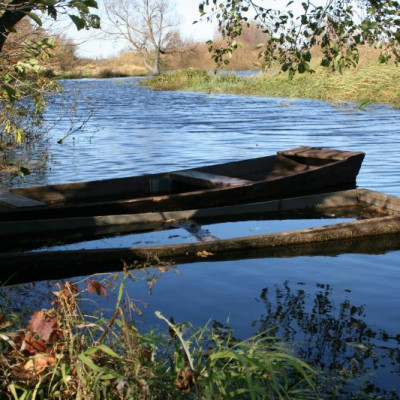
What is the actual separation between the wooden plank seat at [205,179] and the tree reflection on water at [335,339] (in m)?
3.60

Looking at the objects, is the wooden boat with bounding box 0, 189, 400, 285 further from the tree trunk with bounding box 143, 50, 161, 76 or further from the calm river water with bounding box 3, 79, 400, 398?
the tree trunk with bounding box 143, 50, 161, 76

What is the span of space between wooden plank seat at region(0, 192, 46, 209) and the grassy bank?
46.0ft

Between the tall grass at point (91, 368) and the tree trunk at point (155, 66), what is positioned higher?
the tree trunk at point (155, 66)

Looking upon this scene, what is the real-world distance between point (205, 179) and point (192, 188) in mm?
727

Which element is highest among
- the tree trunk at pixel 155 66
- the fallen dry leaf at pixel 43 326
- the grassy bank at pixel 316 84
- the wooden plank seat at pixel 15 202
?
the tree trunk at pixel 155 66

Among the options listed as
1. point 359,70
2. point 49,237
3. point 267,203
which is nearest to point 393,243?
point 267,203

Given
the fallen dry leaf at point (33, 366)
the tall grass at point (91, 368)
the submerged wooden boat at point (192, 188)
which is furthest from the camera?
the submerged wooden boat at point (192, 188)

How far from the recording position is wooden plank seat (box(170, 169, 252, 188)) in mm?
10109

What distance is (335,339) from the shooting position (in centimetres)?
529

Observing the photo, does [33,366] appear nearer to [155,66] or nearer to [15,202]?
[15,202]

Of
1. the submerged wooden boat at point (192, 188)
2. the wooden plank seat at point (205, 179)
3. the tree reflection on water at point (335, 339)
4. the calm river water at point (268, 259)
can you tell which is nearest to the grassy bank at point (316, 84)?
the calm river water at point (268, 259)

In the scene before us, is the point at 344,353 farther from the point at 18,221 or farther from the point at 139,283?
the point at 18,221

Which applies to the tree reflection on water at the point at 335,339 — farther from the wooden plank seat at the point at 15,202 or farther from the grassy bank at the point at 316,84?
the grassy bank at the point at 316,84

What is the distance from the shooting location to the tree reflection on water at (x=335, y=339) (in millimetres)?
4555
